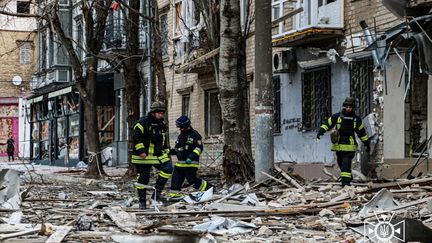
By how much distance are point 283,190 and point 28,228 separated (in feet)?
18.7

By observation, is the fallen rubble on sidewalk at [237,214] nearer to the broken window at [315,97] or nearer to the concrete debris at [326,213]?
the concrete debris at [326,213]

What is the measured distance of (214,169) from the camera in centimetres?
2242

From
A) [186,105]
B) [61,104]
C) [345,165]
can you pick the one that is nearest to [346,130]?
[345,165]

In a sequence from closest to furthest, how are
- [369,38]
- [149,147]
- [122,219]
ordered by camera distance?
[122,219] → [149,147] → [369,38]

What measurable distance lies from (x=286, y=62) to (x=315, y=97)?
1.37m

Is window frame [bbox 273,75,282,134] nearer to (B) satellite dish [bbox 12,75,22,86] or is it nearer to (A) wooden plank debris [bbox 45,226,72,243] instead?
(A) wooden plank debris [bbox 45,226,72,243]

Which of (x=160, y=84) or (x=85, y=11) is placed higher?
(x=85, y=11)

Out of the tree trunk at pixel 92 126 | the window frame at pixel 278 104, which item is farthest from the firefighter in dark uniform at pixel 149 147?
the tree trunk at pixel 92 126

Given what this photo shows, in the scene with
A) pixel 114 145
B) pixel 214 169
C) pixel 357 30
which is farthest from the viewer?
pixel 114 145

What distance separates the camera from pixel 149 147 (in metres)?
12.9

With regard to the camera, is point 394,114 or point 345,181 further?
point 394,114

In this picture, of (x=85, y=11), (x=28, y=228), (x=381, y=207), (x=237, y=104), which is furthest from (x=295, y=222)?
(x=85, y=11)

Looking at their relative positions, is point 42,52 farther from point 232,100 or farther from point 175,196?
point 175,196

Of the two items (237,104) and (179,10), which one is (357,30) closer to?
(237,104)
